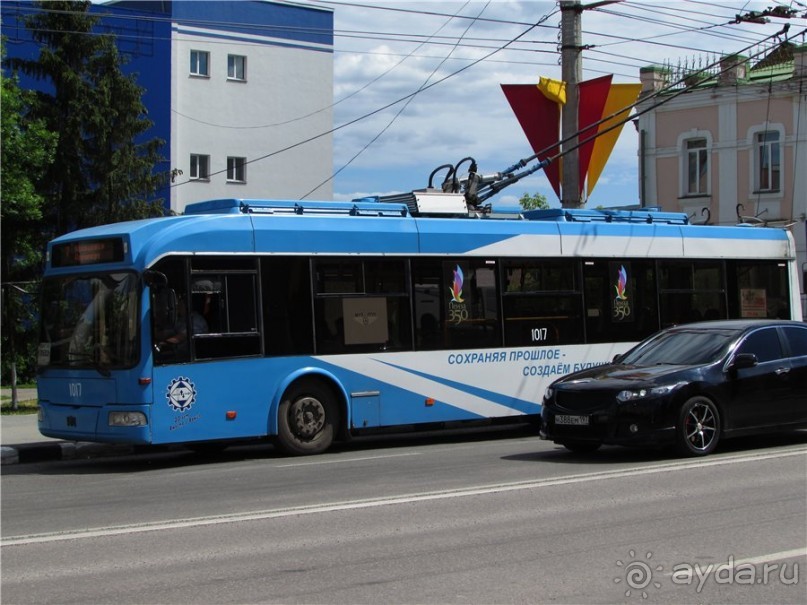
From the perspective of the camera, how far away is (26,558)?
7.93 metres

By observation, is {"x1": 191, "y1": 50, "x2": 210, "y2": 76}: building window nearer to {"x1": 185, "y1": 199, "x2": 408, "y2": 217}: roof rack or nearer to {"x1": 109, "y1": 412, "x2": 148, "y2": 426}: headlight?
{"x1": 185, "y1": 199, "x2": 408, "y2": 217}: roof rack

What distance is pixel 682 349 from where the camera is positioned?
13.7 metres

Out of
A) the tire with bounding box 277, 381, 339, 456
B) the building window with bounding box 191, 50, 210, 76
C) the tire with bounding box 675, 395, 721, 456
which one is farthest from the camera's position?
the building window with bounding box 191, 50, 210, 76

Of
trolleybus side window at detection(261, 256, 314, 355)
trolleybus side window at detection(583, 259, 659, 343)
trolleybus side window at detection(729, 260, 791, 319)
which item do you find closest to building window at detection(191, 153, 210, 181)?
trolleybus side window at detection(729, 260, 791, 319)

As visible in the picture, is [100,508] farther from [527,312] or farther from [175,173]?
[175,173]

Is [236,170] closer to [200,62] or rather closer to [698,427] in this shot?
[200,62]

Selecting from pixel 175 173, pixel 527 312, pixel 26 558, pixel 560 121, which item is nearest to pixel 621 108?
pixel 560 121

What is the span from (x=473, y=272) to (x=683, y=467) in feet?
18.1

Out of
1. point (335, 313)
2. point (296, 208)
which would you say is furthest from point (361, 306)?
point (296, 208)

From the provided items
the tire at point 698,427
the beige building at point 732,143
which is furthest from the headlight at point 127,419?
the beige building at point 732,143

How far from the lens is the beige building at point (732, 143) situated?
119ft

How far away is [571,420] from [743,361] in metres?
2.19

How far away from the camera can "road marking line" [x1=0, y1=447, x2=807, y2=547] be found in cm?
884

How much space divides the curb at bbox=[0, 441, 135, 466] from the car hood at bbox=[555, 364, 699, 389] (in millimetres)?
6723
